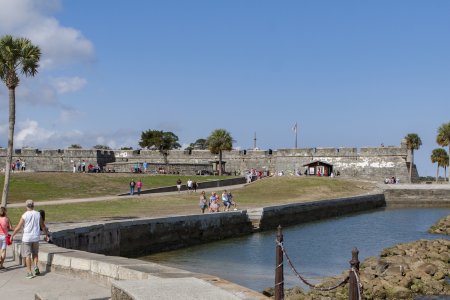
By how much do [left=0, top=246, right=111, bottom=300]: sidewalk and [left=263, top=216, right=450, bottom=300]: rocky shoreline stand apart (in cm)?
578

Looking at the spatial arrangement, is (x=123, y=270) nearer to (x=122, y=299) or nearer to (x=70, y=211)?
(x=122, y=299)

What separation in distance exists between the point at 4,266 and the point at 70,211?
13.9m

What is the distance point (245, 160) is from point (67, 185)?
30745 mm

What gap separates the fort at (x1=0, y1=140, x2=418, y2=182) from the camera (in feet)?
204

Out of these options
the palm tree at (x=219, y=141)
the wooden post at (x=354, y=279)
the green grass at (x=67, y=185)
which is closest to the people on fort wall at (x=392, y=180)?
the palm tree at (x=219, y=141)

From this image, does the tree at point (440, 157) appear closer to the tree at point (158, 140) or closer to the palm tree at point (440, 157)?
the palm tree at point (440, 157)

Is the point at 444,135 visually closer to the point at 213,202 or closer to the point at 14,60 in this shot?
the point at 213,202

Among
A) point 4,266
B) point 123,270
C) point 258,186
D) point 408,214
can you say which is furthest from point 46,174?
point 123,270

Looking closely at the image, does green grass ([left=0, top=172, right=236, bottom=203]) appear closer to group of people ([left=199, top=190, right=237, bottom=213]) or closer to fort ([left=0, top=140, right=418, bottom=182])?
group of people ([left=199, top=190, right=237, bottom=213])

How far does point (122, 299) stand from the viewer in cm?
715

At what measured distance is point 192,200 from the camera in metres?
36.1

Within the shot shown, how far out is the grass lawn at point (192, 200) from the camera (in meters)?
24.8

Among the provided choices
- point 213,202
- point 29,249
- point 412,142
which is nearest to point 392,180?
point 412,142

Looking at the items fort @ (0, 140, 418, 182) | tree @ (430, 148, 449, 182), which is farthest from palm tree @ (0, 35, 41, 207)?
tree @ (430, 148, 449, 182)
